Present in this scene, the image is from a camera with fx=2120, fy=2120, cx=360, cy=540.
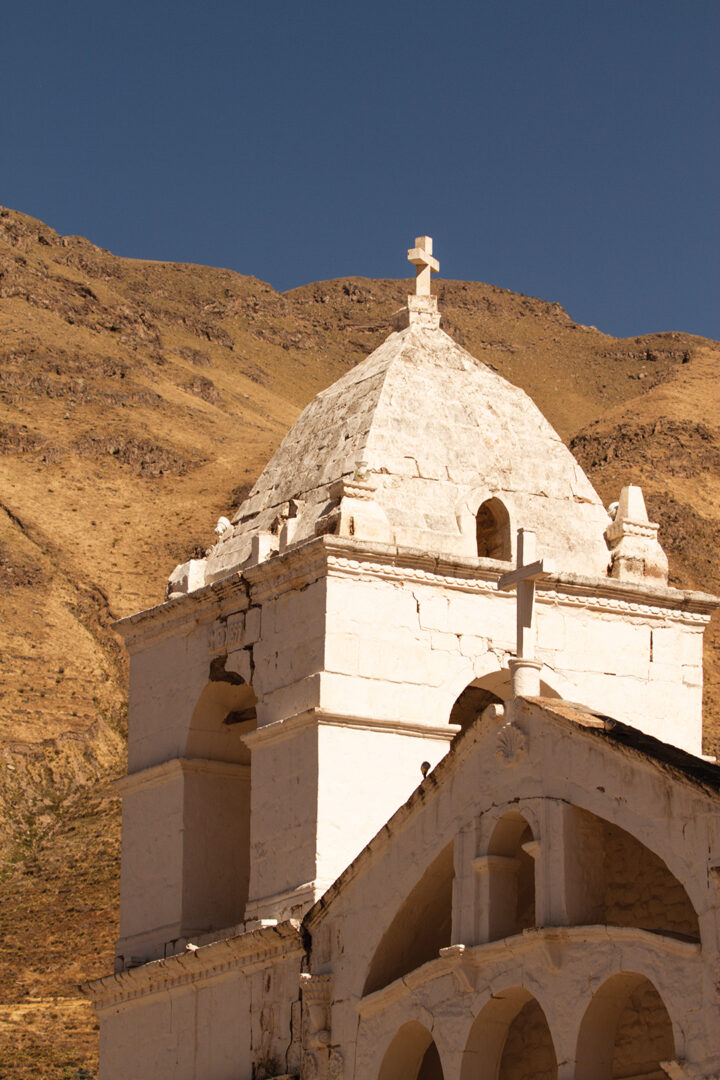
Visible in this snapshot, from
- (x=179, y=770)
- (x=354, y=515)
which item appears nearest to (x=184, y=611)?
(x=179, y=770)

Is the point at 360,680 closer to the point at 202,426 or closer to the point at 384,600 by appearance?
the point at 384,600

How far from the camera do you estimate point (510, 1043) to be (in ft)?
40.8

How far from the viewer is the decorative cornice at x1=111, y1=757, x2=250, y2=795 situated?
1506 centimetres

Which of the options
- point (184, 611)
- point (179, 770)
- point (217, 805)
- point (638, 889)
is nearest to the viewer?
point (638, 889)

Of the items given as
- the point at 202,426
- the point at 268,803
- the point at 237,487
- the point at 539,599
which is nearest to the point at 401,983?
the point at 268,803

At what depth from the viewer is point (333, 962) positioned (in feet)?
42.3

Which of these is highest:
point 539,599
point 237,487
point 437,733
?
point 237,487

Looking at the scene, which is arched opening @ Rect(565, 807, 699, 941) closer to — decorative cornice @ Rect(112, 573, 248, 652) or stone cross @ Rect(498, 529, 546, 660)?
stone cross @ Rect(498, 529, 546, 660)

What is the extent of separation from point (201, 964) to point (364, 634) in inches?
95.5

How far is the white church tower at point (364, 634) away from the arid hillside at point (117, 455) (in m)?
7.72

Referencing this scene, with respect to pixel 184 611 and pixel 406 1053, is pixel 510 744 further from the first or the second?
pixel 184 611

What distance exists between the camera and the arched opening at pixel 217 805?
15.0 m

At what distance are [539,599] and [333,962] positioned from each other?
3.01 metres

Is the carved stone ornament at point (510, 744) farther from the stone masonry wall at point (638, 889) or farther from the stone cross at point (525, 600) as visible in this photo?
the stone masonry wall at point (638, 889)
